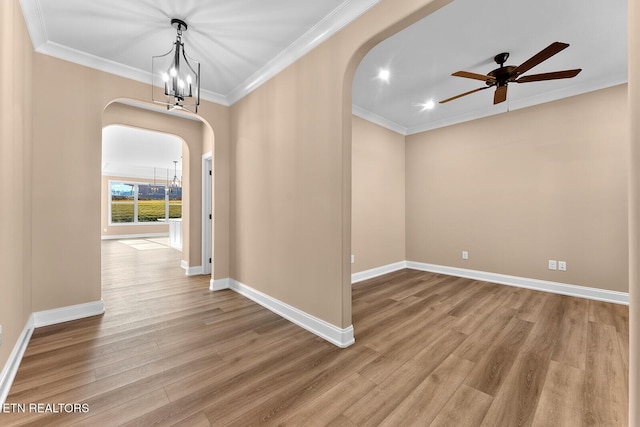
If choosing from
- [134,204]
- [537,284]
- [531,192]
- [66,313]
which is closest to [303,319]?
[66,313]

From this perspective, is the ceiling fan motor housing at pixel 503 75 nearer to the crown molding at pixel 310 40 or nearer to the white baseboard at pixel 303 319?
the crown molding at pixel 310 40

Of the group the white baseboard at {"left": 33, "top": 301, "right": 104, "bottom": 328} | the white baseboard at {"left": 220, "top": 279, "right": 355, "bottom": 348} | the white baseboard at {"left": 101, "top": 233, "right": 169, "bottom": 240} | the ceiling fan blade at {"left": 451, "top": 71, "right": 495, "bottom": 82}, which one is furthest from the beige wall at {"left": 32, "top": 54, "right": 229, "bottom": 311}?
the white baseboard at {"left": 101, "top": 233, "right": 169, "bottom": 240}

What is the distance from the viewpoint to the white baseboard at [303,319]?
2.25 m

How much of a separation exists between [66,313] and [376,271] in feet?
13.3

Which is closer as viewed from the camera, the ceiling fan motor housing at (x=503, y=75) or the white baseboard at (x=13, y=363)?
the white baseboard at (x=13, y=363)

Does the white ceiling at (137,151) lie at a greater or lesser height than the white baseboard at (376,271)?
greater

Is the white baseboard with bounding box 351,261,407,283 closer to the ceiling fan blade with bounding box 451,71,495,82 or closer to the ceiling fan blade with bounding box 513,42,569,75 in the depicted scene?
the ceiling fan blade with bounding box 451,71,495,82

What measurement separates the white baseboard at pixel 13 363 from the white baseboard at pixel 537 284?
205 inches

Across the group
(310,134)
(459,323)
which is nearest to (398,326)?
(459,323)

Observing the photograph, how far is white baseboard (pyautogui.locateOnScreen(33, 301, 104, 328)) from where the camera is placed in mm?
2566

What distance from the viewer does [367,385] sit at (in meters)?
1.74

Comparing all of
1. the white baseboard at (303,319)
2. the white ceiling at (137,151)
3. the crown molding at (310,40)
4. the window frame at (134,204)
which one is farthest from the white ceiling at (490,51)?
the window frame at (134,204)

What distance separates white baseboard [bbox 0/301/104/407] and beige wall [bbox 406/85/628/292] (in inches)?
194

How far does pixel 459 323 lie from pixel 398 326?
2.15ft
